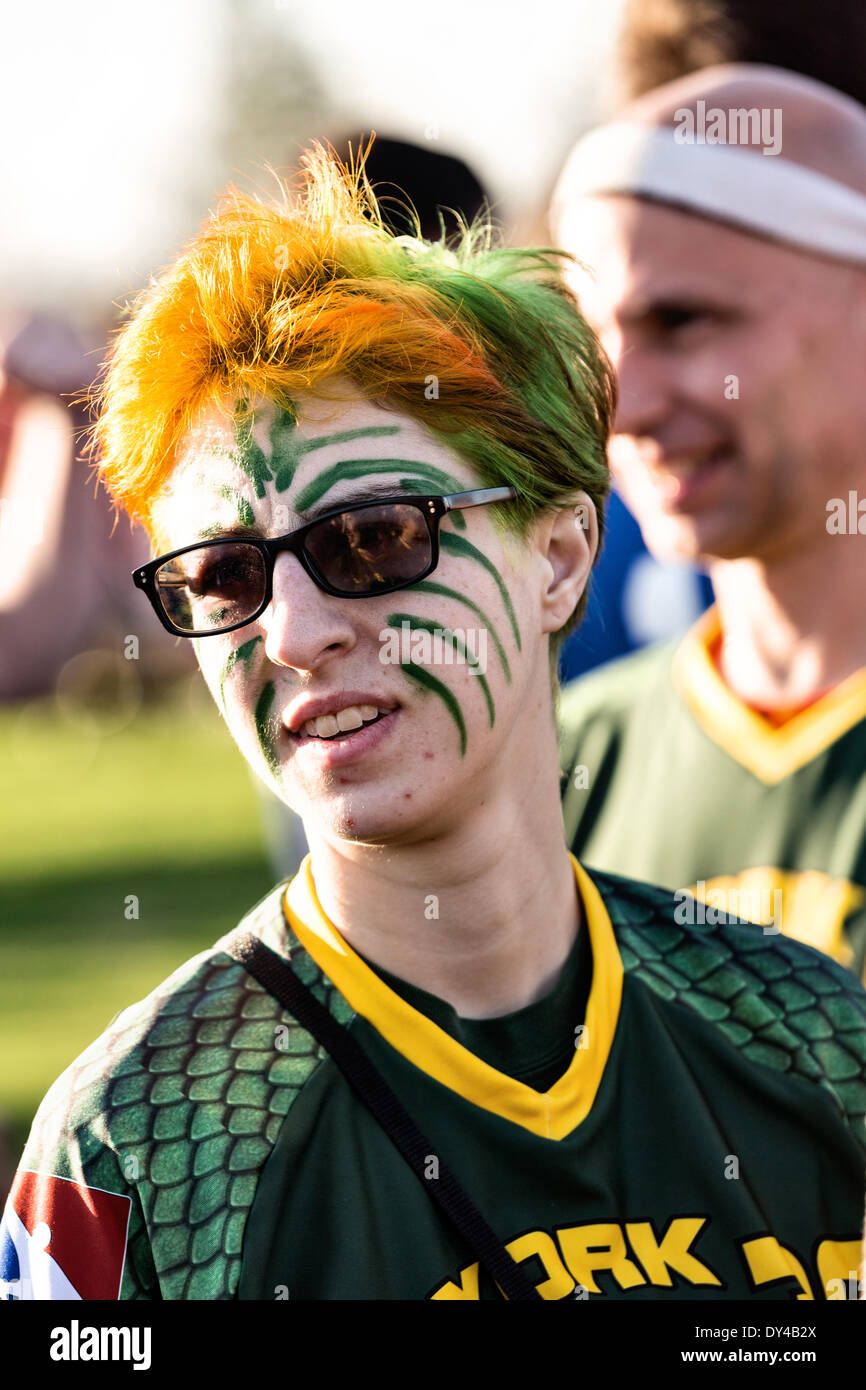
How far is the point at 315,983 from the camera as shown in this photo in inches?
70.6

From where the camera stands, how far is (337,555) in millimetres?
1643

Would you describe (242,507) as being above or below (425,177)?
below

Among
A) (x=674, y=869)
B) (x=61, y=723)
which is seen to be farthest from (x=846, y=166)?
(x=61, y=723)

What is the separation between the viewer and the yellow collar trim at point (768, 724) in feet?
9.88

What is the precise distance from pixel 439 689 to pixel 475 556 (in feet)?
0.56

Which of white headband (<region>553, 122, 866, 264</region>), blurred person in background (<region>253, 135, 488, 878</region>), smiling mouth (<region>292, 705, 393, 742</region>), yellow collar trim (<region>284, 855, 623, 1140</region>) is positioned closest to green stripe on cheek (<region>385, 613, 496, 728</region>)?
smiling mouth (<region>292, 705, 393, 742</region>)

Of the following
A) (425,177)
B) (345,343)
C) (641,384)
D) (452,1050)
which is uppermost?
(425,177)

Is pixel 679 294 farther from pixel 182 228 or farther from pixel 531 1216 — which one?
pixel 531 1216

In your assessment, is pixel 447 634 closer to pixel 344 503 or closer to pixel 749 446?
pixel 344 503

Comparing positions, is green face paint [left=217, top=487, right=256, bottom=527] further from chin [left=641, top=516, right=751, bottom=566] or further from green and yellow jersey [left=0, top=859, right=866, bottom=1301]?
chin [left=641, top=516, right=751, bottom=566]

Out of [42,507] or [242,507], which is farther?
[42,507]

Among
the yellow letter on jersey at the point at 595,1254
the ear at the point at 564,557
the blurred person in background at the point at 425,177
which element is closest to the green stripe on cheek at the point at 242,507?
the ear at the point at 564,557

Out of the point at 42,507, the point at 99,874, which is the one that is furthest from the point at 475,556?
the point at 99,874
